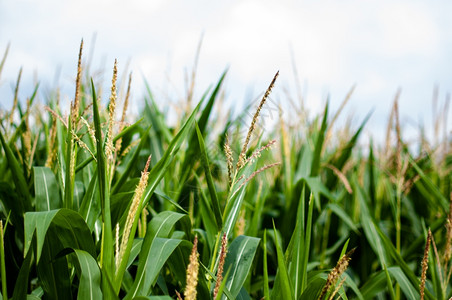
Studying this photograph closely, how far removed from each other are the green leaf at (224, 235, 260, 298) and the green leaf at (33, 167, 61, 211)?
58 centimetres

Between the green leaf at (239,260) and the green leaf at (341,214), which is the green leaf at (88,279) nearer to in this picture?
the green leaf at (239,260)

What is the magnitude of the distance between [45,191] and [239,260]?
2.13ft

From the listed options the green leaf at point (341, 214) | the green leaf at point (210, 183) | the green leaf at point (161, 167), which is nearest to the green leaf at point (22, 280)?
the green leaf at point (161, 167)

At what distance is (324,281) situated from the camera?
109 centimetres

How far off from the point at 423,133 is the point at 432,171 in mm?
882

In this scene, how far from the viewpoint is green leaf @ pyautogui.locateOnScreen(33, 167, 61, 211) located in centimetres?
134

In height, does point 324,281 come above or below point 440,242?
above

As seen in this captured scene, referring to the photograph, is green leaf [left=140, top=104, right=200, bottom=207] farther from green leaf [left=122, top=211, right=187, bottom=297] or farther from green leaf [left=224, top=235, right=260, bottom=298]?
green leaf [left=224, top=235, right=260, bottom=298]

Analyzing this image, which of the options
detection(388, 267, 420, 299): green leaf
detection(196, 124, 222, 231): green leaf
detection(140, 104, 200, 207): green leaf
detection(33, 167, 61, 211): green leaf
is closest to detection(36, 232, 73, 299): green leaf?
detection(33, 167, 61, 211): green leaf

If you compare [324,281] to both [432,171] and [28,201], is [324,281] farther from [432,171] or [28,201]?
[432,171]

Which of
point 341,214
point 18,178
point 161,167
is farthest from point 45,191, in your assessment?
point 341,214

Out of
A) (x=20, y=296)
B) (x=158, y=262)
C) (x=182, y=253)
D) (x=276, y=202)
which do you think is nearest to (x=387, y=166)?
(x=276, y=202)

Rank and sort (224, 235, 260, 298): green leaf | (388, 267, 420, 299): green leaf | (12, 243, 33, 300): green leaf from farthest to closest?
(388, 267, 420, 299): green leaf → (224, 235, 260, 298): green leaf → (12, 243, 33, 300): green leaf

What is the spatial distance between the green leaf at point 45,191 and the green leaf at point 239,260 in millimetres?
582
